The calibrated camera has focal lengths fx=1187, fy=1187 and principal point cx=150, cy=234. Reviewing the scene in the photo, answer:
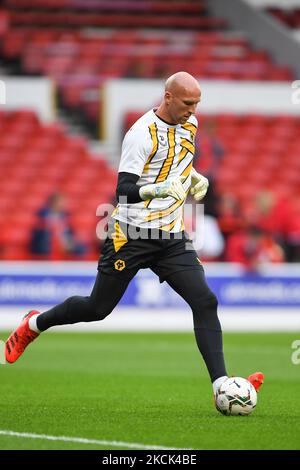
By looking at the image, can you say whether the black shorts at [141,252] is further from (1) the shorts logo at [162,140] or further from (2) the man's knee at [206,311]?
(1) the shorts logo at [162,140]

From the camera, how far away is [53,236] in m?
18.5

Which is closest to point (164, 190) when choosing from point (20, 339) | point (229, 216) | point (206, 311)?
point (206, 311)

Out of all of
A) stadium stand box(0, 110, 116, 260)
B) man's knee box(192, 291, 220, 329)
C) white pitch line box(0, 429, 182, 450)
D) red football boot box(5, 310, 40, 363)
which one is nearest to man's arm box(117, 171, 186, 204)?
man's knee box(192, 291, 220, 329)

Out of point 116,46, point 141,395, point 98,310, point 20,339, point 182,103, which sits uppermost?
point 116,46

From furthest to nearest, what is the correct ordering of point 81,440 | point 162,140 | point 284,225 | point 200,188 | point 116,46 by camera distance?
point 116,46
point 284,225
point 200,188
point 162,140
point 81,440

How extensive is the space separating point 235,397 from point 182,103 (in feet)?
6.56

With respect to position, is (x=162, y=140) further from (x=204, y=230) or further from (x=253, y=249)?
(x=204, y=230)

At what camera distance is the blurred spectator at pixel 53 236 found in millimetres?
18359

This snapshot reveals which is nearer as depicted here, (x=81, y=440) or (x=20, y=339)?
(x=81, y=440)

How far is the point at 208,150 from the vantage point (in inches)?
834

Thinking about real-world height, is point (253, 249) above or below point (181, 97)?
below

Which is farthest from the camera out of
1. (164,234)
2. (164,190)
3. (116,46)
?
(116,46)

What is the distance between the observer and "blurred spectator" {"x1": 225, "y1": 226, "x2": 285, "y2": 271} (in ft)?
61.0

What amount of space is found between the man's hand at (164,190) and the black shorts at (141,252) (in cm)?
46
